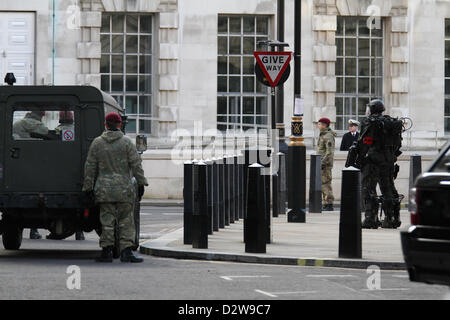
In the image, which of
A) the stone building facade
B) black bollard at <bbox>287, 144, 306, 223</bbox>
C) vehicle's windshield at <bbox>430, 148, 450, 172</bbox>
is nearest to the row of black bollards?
black bollard at <bbox>287, 144, 306, 223</bbox>

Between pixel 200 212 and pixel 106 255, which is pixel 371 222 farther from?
pixel 106 255

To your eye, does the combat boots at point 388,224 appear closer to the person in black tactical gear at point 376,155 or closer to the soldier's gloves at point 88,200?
the person in black tactical gear at point 376,155

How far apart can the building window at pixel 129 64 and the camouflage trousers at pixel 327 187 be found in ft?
23.6

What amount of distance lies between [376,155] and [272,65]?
2030 millimetres

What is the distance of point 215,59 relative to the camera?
30.4m

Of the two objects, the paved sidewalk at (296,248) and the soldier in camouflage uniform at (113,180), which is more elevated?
the soldier in camouflage uniform at (113,180)

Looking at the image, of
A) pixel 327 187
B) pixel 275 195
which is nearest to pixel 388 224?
pixel 275 195

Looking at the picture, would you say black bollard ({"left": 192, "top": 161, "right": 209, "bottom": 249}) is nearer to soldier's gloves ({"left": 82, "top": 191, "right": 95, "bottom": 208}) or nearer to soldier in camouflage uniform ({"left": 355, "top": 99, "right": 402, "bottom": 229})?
soldier's gloves ({"left": 82, "top": 191, "right": 95, "bottom": 208})

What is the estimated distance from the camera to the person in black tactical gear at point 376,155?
1783 cm

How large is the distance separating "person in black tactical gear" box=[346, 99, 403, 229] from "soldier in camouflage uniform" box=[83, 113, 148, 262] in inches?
205

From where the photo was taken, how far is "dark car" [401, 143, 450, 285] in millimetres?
8500

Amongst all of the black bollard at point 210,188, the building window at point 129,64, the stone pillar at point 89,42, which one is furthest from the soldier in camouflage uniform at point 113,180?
the building window at point 129,64

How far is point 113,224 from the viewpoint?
13.6 metres
